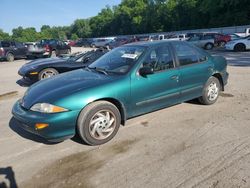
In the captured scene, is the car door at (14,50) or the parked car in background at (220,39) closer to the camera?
the car door at (14,50)

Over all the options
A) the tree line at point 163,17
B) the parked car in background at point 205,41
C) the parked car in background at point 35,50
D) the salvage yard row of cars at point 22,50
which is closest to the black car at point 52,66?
the parked car in background at point 35,50

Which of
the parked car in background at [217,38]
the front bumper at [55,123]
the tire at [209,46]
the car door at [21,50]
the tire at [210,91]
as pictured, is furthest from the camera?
the parked car in background at [217,38]

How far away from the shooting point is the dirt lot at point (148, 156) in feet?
10.8

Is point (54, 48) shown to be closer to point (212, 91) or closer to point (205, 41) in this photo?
point (205, 41)

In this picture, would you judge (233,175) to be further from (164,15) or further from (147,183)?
(164,15)

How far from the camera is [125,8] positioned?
92.6 metres

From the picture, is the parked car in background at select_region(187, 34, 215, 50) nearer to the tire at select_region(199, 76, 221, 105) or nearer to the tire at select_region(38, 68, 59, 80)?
the tire at select_region(38, 68, 59, 80)

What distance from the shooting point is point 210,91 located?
589 cm

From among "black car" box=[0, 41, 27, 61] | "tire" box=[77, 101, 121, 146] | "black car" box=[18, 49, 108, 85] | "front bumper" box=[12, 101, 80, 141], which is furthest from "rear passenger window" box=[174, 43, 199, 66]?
"black car" box=[0, 41, 27, 61]

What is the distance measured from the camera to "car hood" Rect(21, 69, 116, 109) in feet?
13.6

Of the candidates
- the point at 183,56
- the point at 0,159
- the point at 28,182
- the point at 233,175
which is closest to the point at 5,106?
the point at 0,159

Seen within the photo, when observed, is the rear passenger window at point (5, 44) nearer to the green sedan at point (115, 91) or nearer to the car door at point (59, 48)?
the car door at point (59, 48)

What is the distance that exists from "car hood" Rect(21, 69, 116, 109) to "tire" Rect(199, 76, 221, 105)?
2305 mm

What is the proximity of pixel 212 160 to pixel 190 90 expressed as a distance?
6.75ft
